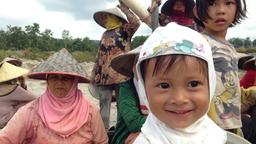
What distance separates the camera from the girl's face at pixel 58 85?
115 inches

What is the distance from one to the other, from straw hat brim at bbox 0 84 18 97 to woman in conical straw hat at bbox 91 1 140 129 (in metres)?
0.80

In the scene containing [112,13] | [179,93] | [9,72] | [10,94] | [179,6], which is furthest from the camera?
[112,13]

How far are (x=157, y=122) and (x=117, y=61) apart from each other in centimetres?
91

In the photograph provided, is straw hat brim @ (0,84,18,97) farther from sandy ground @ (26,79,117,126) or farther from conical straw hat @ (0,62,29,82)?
sandy ground @ (26,79,117,126)

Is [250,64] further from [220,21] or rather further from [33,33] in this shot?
[33,33]

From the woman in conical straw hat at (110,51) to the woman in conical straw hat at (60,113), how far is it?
1.41 m

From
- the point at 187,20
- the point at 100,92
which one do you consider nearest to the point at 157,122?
the point at 187,20

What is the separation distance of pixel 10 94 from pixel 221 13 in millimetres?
2390

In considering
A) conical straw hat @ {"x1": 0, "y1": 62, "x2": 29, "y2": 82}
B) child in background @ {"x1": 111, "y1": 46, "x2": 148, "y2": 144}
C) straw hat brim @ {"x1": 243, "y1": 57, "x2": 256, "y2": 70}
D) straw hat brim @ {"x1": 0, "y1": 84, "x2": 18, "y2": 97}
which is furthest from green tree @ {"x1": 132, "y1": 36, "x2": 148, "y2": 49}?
straw hat brim @ {"x1": 0, "y1": 84, "x2": 18, "y2": 97}

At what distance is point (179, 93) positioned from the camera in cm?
142

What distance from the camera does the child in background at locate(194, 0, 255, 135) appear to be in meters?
2.34

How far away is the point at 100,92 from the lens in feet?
15.2

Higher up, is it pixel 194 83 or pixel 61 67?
pixel 194 83

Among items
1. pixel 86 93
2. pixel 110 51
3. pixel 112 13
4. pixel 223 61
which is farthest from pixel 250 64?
pixel 86 93
